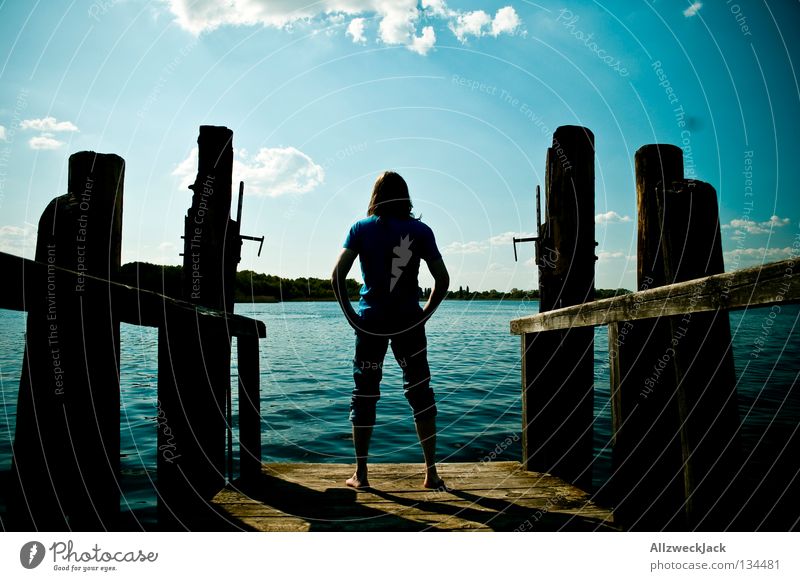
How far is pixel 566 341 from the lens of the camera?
13.2ft

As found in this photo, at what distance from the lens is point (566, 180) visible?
4113 mm

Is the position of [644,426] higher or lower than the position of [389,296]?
lower

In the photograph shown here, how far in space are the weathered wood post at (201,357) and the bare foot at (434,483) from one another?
1586mm

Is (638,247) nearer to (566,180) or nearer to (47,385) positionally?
(566,180)

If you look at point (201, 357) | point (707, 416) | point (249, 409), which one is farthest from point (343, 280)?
point (707, 416)

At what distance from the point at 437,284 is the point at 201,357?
5.76 ft

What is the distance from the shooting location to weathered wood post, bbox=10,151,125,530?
1923mm
